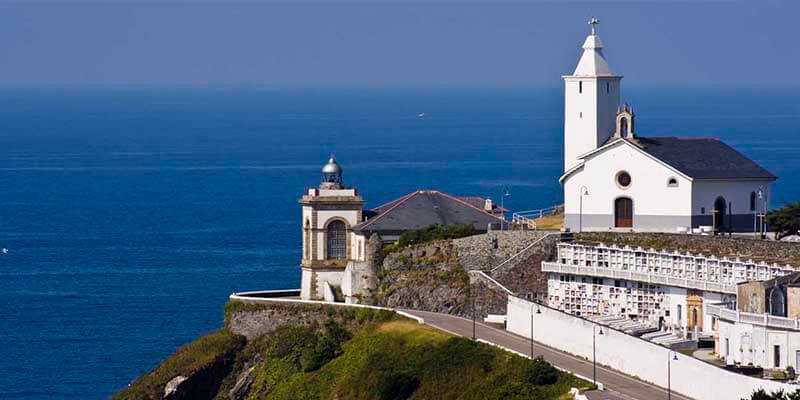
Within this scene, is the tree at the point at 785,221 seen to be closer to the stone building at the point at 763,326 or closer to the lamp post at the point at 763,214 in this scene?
the lamp post at the point at 763,214

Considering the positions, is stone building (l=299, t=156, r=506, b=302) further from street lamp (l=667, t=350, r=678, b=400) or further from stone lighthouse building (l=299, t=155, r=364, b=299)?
street lamp (l=667, t=350, r=678, b=400)

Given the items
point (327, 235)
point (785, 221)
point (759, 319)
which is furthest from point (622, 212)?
point (759, 319)

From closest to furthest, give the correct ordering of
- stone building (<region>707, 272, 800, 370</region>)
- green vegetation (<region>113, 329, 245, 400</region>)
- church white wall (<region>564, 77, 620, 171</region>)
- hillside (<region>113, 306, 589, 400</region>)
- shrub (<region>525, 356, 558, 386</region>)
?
stone building (<region>707, 272, 800, 370</region>)
shrub (<region>525, 356, 558, 386</region>)
hillside (<region>113, 306, 589, 400</region>)
green vegetation (<region>113, 329, 245, 400</region>)
church white wall (<region>564, 77, 620, 171</region>)

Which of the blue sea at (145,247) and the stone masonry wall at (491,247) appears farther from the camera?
the blue sea at (145,247)

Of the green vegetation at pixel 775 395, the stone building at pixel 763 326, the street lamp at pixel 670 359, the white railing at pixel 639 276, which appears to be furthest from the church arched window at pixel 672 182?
the green vegetation at pixel 775 395

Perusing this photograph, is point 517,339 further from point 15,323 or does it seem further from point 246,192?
point 246,192

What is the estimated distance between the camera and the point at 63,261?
410ft

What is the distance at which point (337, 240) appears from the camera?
84562 millimetres

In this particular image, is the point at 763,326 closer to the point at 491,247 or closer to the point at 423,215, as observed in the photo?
the point at 491,247

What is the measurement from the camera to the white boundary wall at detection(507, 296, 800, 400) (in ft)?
198

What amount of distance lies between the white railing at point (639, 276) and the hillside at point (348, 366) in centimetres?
558

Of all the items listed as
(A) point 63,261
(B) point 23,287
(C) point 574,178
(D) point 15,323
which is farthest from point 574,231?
(A) point 63,261

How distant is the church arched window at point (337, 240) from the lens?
84.3m

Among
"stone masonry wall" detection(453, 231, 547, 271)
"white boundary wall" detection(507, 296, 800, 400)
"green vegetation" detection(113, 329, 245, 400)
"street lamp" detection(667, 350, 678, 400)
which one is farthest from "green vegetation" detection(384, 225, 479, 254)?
"street lamp" detection(667, 350, 678, 400)
